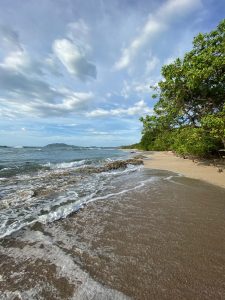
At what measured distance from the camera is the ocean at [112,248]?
3.01 m

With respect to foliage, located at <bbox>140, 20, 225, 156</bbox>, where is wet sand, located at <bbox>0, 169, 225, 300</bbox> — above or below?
below

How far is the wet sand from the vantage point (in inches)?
118

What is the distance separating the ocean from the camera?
301cm

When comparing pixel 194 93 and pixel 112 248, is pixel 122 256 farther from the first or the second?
pixel 194 93

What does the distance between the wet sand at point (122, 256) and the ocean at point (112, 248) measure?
1cm

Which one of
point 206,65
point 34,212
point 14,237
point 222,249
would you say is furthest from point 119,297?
point 206,65

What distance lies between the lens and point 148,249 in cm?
411

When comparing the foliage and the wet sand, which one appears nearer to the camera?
the wet sand

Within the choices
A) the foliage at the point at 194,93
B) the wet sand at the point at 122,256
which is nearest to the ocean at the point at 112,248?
the wet sand at the point at 122,256

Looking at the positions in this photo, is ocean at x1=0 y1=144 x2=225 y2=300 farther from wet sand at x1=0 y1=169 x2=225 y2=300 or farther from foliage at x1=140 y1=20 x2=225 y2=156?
foliage at x1=140 y1=20 x2=225 y2=156

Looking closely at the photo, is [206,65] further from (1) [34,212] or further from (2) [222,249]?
(1) [34,212]

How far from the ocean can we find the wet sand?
0.01 metres

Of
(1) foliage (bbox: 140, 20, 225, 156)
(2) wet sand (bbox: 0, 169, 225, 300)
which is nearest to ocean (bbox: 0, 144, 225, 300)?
(2) wet sand (bbox: 0, 169, 225, 300)

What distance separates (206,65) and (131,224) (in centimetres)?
1201
